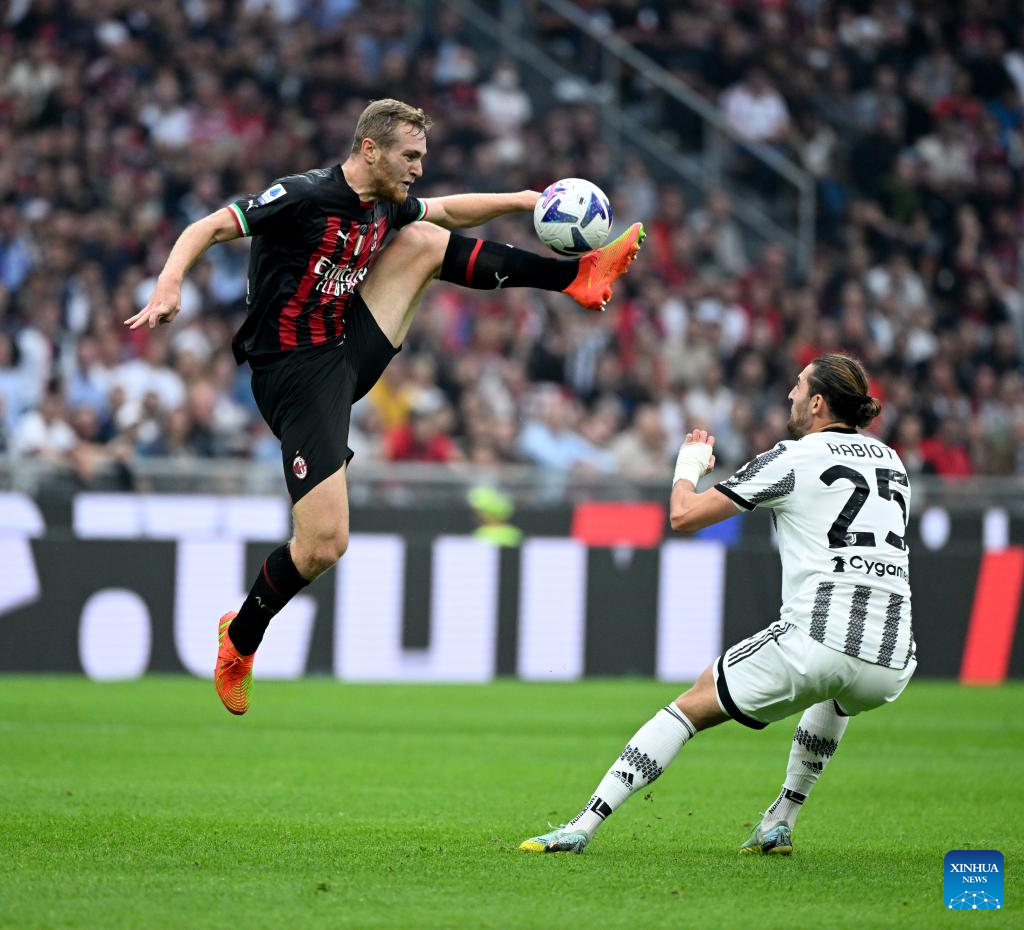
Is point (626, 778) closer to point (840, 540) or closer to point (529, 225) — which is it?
point (840, 540)

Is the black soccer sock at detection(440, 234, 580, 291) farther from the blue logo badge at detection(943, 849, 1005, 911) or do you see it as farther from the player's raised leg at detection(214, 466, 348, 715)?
the blue logo badge at detection(943, 849, 1005, 911)

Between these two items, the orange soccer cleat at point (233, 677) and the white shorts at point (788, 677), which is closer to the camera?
the white shorts at point (788, 677)

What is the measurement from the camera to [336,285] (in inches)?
279

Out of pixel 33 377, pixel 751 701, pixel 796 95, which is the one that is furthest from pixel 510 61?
pixel 751 701

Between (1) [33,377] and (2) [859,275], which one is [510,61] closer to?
(2) [859,275]

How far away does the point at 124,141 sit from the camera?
57.3 feet

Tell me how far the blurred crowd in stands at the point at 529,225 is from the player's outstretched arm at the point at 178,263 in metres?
7.91

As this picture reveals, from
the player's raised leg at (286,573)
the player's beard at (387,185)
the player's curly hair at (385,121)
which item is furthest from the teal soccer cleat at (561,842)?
the player's curly hair at (385,121)

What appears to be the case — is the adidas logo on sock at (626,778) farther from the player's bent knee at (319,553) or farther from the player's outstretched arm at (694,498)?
the player's bent knee at (319,553)

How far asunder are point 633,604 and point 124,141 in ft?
24.0

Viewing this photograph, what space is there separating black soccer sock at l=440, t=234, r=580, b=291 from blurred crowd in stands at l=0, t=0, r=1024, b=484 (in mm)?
7536

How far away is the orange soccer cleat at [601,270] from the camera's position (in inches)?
279

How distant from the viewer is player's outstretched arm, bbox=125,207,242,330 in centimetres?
604

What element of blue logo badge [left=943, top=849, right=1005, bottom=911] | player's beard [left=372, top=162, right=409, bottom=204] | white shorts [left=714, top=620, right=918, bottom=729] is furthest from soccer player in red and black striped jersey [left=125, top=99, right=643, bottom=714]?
blue logo badge [left=943, top=849, right=1005, bottom=911]
